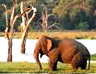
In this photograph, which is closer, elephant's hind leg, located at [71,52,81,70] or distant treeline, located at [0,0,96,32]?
elephant's hind leg, located at [71,52,81,70]

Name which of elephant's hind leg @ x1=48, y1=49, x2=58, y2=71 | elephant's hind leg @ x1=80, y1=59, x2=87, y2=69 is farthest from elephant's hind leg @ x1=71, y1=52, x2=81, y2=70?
elephant's hind leg @ x1=48, y1=49, x2=58, y2=71

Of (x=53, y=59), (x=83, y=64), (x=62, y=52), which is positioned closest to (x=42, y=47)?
(x=53, y=59)

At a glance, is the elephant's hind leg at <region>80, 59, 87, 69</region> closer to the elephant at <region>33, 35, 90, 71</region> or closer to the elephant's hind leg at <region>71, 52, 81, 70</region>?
the elephant at <region>33, 35, 90, 71</region>

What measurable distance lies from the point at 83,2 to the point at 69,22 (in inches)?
142

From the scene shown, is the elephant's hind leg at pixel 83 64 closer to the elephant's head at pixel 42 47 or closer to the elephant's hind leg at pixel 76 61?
the elephant's hind leg at pixel 76 61

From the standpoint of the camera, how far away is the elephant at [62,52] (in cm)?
1548

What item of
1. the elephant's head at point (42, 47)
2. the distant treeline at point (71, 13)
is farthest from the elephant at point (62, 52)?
the distant treeline at point (71, 13)

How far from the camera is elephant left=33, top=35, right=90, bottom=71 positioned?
15.5m

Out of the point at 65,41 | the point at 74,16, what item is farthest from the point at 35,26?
the point at 65,41

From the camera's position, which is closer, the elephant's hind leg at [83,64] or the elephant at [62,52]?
the elephant at [62,52]

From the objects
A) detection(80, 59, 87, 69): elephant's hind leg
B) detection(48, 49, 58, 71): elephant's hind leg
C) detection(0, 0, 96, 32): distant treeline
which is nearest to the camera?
detection(48, 49, 58, 71): elephant's hind leg

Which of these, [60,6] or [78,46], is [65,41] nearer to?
[78,46]

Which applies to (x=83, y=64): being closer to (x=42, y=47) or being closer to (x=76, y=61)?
(x=76, y=61)

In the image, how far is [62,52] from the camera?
619 inches
